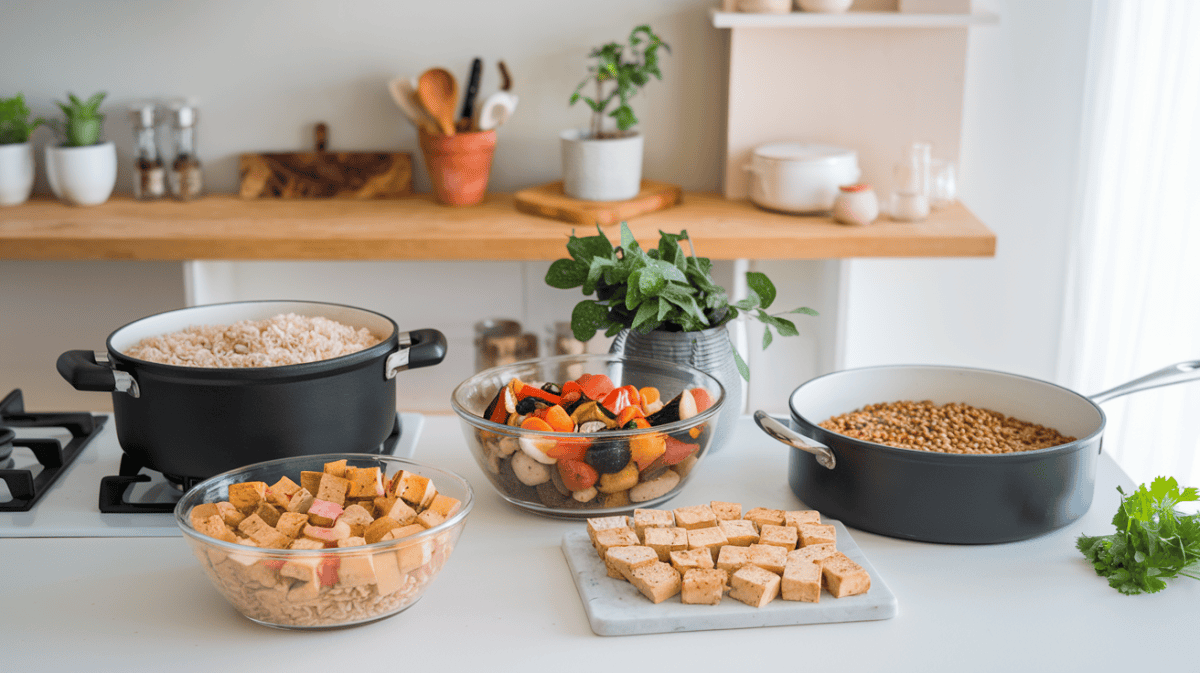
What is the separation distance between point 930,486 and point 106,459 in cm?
96

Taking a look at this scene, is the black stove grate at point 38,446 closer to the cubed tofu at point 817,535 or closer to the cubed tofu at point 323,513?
the cubed tofu at point 323,513

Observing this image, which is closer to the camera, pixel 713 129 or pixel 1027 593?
pixel 1027 593

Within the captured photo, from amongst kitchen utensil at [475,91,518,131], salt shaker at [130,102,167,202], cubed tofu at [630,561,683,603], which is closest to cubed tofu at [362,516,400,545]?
cubed tofu at [630,561,683,603]

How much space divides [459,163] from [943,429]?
61.3 inches

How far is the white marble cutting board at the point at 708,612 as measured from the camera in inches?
34.4

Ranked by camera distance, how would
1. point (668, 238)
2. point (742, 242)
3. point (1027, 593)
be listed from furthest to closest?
1. point (742, 242)
2. point (668, 238)
3. point (1027, 593)

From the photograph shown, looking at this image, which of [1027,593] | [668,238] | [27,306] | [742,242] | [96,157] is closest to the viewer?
[1027,593]

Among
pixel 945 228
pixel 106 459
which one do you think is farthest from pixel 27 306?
pixel 945 228

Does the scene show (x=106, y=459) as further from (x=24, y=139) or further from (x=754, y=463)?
(x=24, y=139)

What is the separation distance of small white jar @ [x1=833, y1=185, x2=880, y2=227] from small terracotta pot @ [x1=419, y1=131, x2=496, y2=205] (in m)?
0.83

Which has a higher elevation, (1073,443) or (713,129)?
(713,129)

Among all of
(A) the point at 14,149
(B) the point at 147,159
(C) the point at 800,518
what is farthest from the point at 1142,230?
(A) the point at 14,149

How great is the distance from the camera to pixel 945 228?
2.24 metres

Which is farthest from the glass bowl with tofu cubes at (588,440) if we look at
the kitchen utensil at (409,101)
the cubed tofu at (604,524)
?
the kitchen utensil at (409,101)
